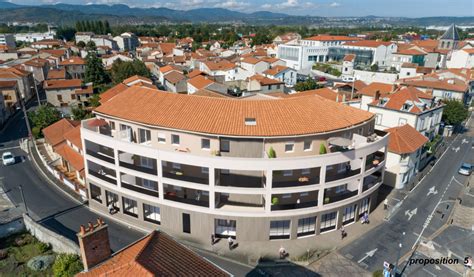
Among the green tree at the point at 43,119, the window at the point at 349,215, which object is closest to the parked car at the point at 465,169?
the window at the point at 349,215

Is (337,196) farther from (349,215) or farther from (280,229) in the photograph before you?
(280,229)

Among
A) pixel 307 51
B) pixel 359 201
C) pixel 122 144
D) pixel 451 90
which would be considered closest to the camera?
pixel 122 144

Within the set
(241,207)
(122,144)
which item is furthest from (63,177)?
(241,207)

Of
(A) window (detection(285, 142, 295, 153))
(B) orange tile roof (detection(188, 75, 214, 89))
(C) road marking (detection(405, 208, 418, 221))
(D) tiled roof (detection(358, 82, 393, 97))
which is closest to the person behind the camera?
(A) window (detection(285, 142, 295, 153))

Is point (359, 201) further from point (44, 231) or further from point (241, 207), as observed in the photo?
point (44, 231)

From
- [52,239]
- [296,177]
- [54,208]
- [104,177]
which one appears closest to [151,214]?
[104,177]

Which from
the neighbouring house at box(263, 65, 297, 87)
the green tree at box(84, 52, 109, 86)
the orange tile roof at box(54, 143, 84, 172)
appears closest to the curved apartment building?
the orange tile roof at box(54, 143, 84, 172)

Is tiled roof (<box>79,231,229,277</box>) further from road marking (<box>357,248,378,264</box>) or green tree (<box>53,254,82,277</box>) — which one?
road marking (<box>357,248,378,264</box>)
